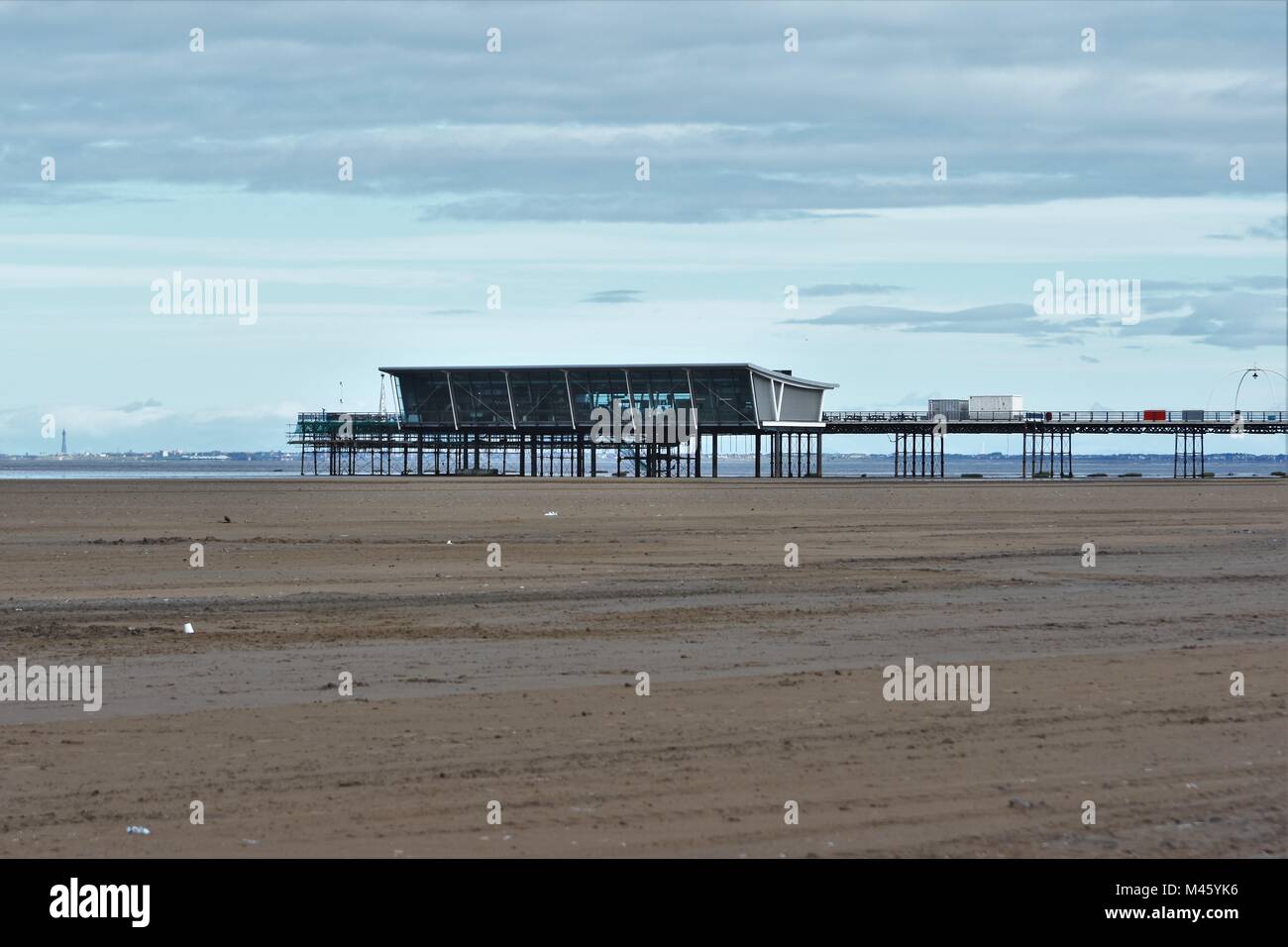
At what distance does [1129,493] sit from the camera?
6931cm

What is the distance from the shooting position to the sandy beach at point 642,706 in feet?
31.6

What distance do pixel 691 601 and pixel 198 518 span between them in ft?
82.3

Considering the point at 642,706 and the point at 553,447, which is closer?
the point at 642,706

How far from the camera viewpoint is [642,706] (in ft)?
44.2

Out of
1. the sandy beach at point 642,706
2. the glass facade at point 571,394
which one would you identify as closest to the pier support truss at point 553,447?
the glass facade at point 571,394
